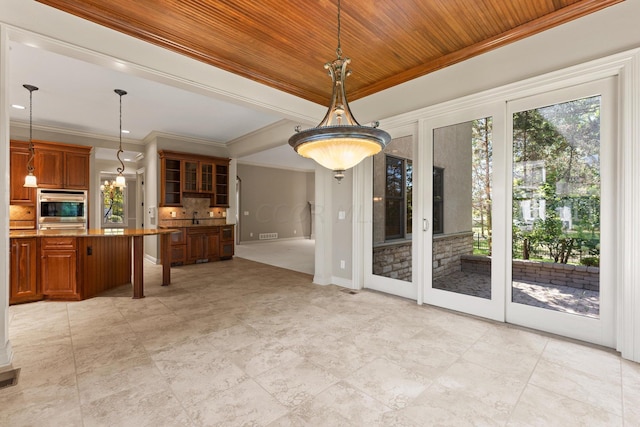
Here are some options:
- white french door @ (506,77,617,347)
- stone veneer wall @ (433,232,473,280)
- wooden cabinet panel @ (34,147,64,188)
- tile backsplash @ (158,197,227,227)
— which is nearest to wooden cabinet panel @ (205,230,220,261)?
tile backsplash @ (158,197,227,227)

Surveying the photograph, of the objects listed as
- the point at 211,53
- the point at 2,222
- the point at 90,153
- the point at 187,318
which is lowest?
the point at 187,318

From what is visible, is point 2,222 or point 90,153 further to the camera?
point 90,153

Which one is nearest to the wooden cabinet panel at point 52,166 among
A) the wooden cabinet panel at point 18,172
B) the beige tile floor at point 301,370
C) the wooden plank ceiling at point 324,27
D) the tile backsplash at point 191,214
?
the wooden cabinet panel at point 18,172

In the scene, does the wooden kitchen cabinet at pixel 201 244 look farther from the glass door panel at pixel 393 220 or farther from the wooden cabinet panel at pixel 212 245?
the glass door panel at pixel 393 220

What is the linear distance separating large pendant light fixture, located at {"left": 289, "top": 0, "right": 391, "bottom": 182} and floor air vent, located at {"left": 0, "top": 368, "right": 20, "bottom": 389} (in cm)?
254

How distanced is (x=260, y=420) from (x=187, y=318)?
1936 mm

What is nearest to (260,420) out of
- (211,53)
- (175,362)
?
(175,362)

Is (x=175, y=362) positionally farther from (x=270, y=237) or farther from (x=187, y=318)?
(x=270, y=237)

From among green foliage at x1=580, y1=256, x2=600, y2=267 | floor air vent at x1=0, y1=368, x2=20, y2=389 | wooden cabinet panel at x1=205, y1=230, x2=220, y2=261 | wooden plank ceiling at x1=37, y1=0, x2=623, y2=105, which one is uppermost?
wooden plank ceiling at x1=37, y1=0, x2=623, y2=105

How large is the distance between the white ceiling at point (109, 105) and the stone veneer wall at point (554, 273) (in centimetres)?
346

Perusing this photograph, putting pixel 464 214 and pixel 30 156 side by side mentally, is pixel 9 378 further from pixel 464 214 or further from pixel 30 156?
pixel 30 156

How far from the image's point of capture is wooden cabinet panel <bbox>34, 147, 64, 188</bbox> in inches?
222

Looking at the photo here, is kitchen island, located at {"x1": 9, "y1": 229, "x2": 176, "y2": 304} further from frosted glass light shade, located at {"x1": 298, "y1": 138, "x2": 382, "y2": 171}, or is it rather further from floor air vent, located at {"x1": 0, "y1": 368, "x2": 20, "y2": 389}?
frosted glass light shade, located at {"x1": 298, "y1": 138, "x2": 382, "y2": 171}

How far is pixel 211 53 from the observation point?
10.3 feet
